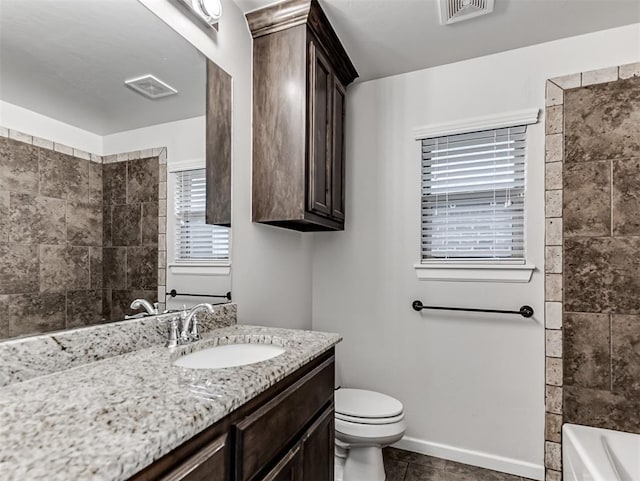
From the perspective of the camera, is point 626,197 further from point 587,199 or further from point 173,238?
point 173,238

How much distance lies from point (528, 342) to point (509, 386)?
0.28 metres

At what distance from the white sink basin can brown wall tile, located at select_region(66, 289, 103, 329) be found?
34cm

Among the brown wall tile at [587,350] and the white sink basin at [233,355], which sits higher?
the white sink basin at [233,355]

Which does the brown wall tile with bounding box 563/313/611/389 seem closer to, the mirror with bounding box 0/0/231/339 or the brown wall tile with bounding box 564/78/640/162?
the brown wall tile with bounding box 564/78/640/162

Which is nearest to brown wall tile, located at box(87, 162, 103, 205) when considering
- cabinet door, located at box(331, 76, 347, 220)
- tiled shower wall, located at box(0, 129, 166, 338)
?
tiled shower wall, located at box(0, 129, 166, 338)

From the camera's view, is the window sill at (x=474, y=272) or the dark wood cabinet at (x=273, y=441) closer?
the dark wood cabinet at (x=273, y=441)

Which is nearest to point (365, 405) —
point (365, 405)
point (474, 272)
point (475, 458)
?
point (365, 405)

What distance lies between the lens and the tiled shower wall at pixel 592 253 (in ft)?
6.16

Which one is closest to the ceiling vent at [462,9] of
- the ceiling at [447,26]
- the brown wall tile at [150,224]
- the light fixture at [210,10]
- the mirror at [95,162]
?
the ceiling at [447,26]

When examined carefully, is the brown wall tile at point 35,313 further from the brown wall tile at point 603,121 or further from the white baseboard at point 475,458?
the brown wall tile at point 603,121

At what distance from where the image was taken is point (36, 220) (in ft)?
3.25

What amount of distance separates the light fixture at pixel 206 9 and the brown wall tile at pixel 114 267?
3.40 ft

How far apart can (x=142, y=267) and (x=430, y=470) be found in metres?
1.95

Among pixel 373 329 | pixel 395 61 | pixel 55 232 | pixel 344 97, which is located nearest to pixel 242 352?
pixel 55 232
